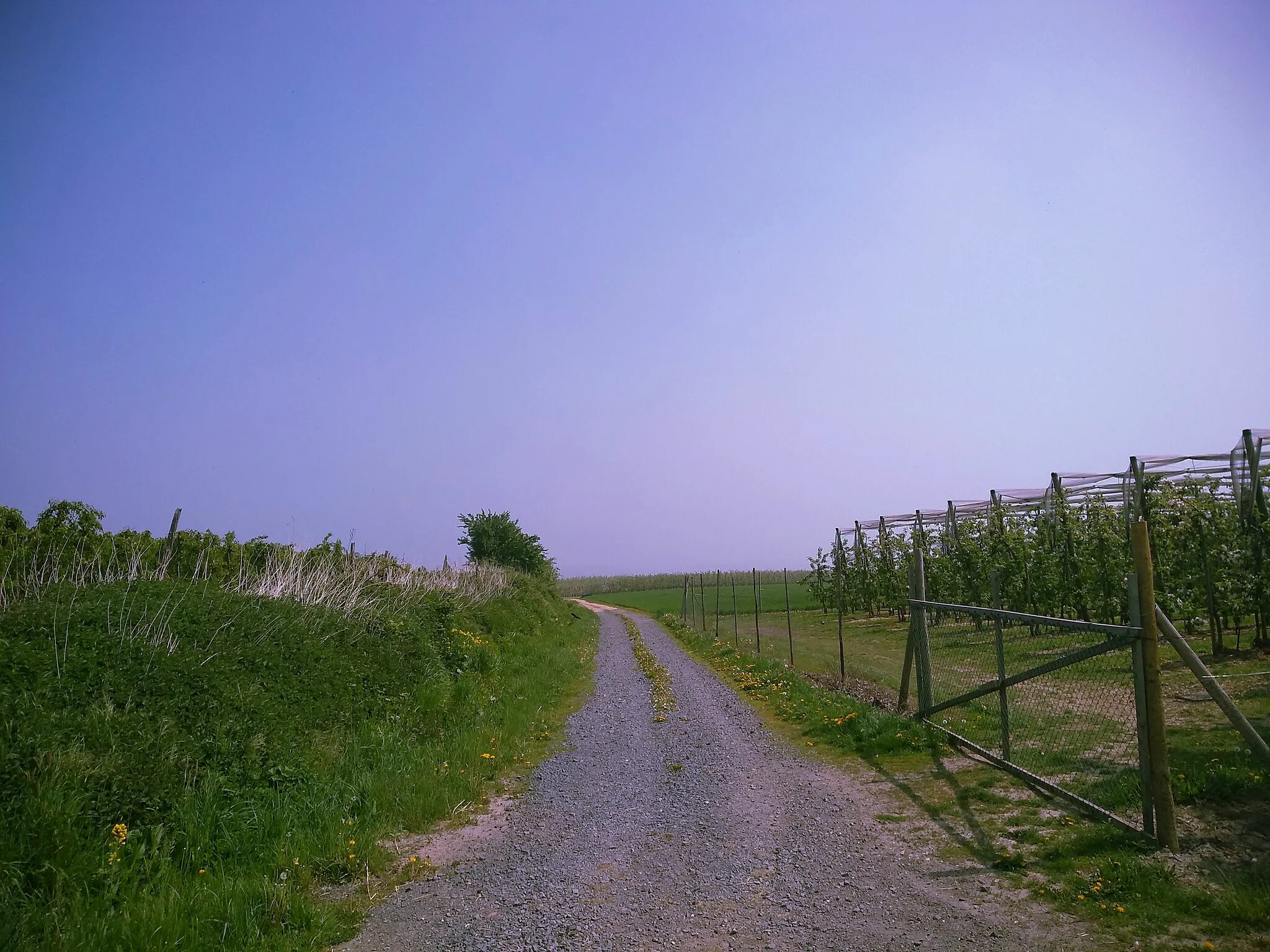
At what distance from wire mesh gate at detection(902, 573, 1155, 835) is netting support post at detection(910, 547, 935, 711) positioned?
0.02 meters

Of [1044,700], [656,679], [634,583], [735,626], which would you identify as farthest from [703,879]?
[634,583]

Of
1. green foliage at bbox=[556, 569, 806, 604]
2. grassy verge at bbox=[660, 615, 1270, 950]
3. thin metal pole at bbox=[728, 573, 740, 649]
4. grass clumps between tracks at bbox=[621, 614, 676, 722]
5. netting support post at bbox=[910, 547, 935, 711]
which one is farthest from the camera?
green foliage at bbox=[556, 569, 806, 604]

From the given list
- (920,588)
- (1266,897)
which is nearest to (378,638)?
(920,588)

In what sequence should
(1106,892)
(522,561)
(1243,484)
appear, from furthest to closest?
(522,561) < (1243,484) < (1106,892)

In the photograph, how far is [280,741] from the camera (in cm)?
660

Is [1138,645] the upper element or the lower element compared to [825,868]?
upper

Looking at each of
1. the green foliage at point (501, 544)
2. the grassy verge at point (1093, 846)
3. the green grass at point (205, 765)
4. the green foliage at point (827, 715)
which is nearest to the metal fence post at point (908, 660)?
the green foliage at point (827, 715)

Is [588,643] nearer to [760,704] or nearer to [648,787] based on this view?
[760,704]

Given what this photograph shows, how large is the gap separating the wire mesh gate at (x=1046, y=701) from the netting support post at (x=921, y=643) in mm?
16

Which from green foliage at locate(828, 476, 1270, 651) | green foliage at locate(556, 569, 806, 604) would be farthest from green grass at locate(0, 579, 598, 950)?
green foliage at locate(556, 569, 806, 604)

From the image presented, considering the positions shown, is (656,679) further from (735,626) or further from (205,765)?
(205,765)

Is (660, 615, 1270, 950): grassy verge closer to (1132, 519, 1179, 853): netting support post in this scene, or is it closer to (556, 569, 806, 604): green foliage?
(1132, 519, 1179, 853): netting support post

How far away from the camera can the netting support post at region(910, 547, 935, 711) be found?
8781mm

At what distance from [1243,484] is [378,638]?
51.5ft
